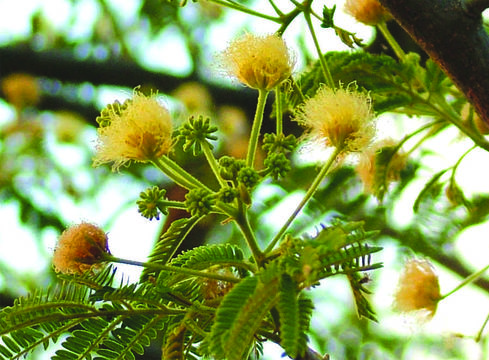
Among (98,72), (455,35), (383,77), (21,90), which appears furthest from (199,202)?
(21,90)

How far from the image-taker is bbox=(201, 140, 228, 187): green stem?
44.2 inches

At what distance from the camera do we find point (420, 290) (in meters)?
1.46

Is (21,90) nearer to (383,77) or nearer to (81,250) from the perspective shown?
(383,77)

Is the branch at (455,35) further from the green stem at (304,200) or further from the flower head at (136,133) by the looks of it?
the flower head at (136,133)

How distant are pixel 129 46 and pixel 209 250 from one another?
239 cm

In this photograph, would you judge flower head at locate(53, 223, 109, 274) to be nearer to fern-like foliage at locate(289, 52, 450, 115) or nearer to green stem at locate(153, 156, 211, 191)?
green stem at locate(153, 156, 211, 191)

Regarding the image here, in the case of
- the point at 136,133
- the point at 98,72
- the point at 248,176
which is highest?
the point at 98,72

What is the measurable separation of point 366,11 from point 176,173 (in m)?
0.55

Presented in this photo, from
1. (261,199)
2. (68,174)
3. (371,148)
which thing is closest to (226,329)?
(371,148)

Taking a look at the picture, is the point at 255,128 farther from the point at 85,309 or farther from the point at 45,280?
the point at 45,280

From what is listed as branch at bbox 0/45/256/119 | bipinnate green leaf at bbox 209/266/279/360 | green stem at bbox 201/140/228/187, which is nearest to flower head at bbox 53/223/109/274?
green stem at bbox 201/140/228/187

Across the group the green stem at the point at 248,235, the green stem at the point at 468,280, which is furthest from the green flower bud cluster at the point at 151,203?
the green stem at the point at 468,280

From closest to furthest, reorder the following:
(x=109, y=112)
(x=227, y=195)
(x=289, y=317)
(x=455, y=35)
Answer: (x=289, y=317) → (x=227, y=195) → (x=455, y=35) → (x=109, y=112)

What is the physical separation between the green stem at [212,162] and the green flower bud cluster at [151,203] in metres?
0.07
